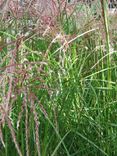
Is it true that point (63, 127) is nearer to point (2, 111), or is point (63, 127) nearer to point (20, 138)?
point (20, 138)

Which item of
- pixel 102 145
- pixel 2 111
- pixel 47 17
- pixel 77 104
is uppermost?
pixel 47 17

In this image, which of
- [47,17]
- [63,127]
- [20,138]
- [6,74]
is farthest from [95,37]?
[6,74]

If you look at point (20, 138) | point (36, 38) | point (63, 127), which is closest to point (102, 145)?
point (63, 127)

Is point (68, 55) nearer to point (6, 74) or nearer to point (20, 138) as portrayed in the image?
point (20, 138)

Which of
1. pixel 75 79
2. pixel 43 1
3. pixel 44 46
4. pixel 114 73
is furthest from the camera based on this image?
pixel 44 46

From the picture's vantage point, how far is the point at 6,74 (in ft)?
2.27

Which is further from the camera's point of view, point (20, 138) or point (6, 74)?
point (20, 138)

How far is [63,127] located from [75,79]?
16 cm

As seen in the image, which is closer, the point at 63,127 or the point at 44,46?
the point at 63,127

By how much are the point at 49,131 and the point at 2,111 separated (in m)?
0.58

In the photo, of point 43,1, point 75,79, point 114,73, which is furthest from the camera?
point 114,73

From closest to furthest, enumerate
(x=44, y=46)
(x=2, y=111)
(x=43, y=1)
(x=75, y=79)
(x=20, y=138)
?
(x=2, y=111) < (x=43, y=1) < (x=20, y=138) < (x=75, y=79) < (x=44, y=46)

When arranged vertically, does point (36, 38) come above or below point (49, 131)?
above

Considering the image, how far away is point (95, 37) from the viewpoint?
162cm
